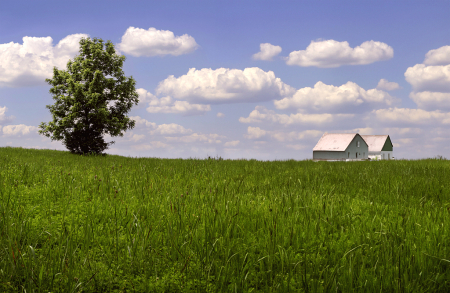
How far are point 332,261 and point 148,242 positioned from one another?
7.22ft

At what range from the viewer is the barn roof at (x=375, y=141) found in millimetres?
55000

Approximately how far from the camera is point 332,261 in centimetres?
356

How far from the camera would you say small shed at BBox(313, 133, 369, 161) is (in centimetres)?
4825

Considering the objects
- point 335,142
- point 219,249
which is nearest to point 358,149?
point 335,142

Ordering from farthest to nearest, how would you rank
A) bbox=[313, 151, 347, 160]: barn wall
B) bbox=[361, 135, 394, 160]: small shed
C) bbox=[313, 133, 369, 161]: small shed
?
bbox=[361, 135, 394, 160]: small shed → bbox=[313, 133, 369, 161]: small shed → bbox=[313, 151, 347, 160]: barn wall

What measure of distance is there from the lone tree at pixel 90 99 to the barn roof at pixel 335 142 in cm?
3340

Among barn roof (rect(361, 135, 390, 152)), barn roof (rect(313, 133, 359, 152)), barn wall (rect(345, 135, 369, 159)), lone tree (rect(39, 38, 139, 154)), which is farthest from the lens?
barn roof (rect(361, 135, 390, 152))

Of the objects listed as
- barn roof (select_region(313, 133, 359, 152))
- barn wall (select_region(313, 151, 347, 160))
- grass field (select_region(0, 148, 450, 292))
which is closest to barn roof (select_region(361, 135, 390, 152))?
barn roof (select_region(313, 133, 359, 152))

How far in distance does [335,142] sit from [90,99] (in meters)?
38.2

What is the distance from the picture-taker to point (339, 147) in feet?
159

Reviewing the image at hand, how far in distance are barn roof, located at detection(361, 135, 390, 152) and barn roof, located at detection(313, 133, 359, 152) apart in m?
7.70

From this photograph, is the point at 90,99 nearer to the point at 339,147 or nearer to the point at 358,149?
the point at 339,147

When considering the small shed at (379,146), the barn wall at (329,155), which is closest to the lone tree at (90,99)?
the barn wall at (329,155)

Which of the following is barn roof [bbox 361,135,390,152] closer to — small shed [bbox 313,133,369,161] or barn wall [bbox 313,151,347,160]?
small shed [bbox 313,133,369,161]
